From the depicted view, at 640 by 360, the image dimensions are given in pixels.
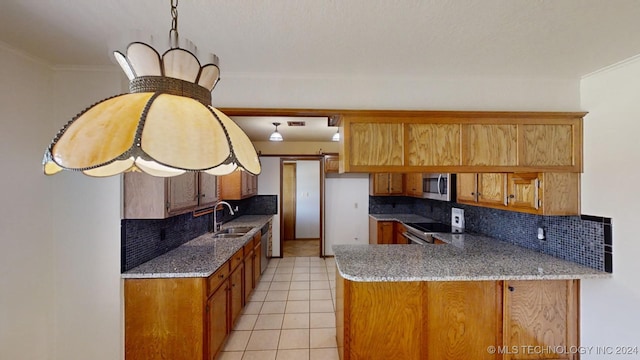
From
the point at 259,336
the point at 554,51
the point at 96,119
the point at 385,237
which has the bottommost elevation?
the point at 259,336

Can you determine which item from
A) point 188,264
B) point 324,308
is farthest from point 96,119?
point 324,308

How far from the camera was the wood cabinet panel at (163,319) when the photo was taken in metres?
2.04

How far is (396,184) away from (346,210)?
1136 mm

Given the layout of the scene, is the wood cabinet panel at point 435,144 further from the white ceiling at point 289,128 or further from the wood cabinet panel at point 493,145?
the white ceiling at point 289,128

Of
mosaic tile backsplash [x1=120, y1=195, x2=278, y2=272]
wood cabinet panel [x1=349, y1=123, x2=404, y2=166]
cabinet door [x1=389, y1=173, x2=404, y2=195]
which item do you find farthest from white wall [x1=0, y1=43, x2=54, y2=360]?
cabinet door [x1=389, y1=173, x2=404, y2=195]

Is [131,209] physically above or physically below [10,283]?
above

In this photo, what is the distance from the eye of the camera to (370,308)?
82.3 inches

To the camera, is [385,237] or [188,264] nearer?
[188,264]

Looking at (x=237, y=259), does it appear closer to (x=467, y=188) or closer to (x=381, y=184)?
(x=467, y=188)

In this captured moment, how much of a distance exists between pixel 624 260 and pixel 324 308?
107 inches

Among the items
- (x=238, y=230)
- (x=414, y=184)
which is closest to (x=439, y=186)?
(x=414, y=184)

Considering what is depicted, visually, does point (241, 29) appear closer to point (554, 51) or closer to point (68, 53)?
point (68, 53)

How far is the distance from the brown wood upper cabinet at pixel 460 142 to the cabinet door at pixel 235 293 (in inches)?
63.5

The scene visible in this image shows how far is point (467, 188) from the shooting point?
124 inches
